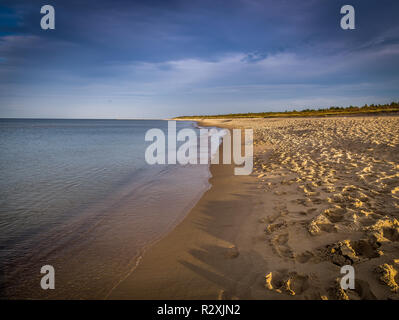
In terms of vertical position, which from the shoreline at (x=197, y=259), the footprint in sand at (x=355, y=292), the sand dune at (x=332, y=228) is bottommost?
the shoreline at (x=197, y=259)

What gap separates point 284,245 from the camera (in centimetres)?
309

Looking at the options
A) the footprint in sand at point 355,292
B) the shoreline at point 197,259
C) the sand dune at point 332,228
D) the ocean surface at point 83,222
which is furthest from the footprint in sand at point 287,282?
the ocean surface at point 83,222

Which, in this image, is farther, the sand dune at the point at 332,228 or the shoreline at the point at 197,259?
the shoreline at the point at 197,259

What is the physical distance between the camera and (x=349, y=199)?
4145 millimetres

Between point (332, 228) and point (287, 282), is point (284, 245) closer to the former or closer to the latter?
point (287, 282)

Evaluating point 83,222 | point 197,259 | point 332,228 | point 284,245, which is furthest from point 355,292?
point 83,222

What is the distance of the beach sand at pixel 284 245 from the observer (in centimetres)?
235

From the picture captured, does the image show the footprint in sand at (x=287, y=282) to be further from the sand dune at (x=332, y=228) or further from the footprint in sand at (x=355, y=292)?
the footprint in sand at (x=355, y=292)

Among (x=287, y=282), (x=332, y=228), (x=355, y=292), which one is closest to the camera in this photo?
(x=355, y=292)

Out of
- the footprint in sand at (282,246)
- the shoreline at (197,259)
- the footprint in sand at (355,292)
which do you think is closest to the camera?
the footprint in sand at (355,292)

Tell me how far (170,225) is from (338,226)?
10.1ft

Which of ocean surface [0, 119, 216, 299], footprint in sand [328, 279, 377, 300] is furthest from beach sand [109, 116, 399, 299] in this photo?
ocean surface [0, 119, 216, 299]

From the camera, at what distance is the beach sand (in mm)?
2354

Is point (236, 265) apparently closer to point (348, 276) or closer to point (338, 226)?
point (348, 276)
